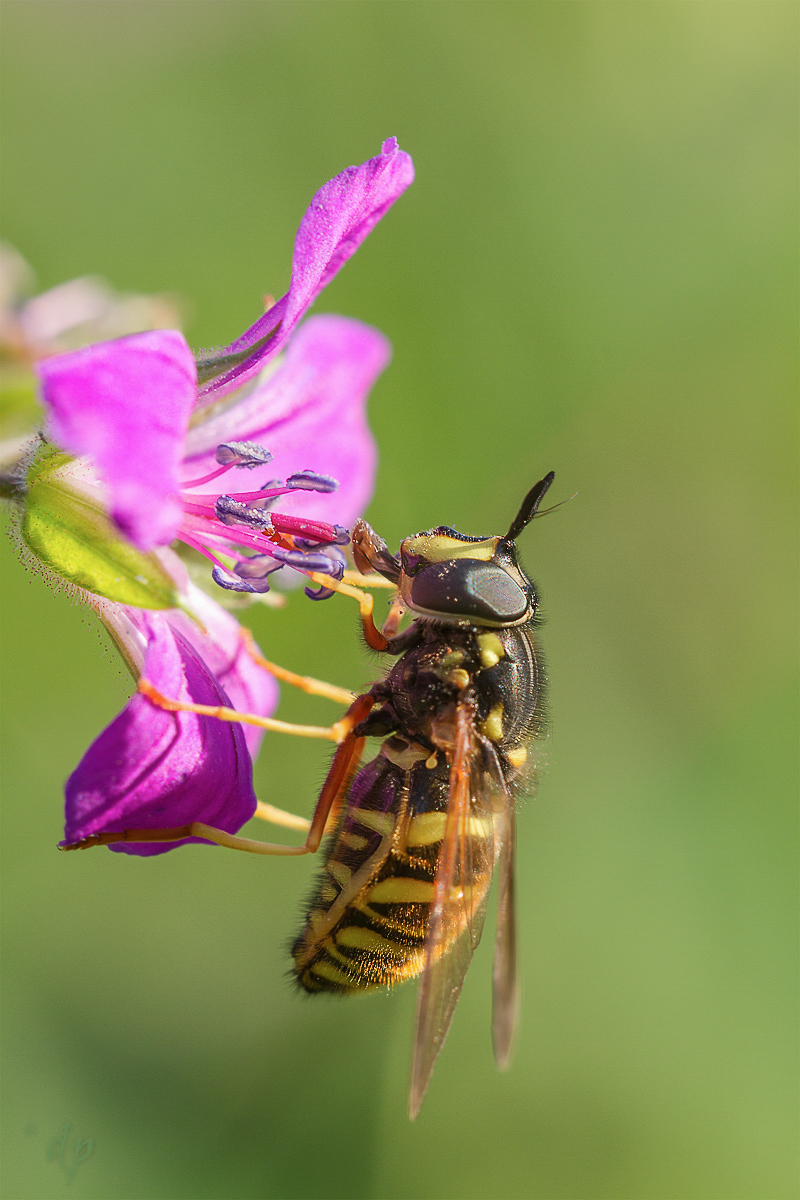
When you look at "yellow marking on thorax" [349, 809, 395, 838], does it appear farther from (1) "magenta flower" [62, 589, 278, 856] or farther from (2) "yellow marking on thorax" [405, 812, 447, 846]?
(1) "magenta flower" [62, 589, 278, 856]

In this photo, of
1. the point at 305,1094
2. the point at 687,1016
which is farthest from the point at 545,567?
the point at 305,1094

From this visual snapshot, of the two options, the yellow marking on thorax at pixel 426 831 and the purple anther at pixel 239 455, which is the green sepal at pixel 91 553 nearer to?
the purple anther at pixel 239 455

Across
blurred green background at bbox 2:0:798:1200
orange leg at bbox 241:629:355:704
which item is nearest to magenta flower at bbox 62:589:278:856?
orange leg at bbox 241:629:355:704

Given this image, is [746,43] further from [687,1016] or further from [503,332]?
[687,1016]

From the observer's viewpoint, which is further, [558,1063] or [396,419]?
[396,419]

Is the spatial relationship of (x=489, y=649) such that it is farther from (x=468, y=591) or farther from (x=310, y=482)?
(x=310, y=482)

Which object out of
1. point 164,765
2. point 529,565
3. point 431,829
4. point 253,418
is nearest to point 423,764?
point 431,829
